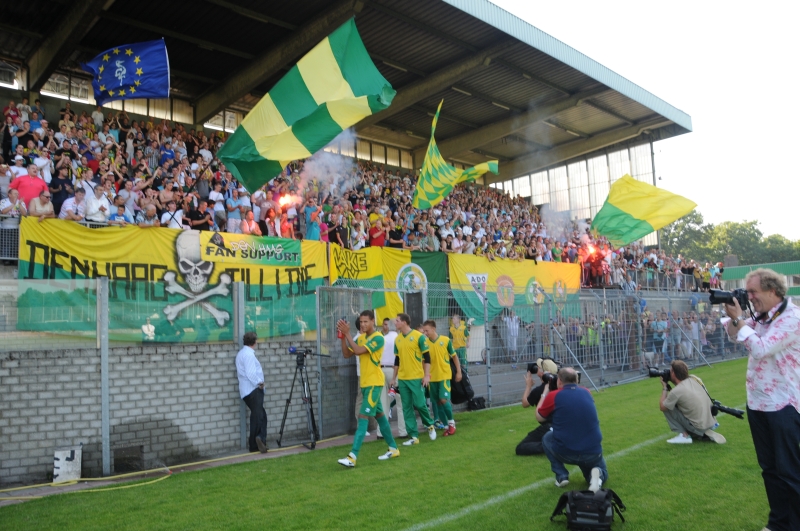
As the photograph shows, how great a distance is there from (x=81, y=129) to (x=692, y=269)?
26298 mm

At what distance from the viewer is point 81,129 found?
1506 cm

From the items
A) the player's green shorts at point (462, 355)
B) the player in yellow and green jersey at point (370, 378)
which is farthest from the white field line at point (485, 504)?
the player's green shorts at point (462, 355)

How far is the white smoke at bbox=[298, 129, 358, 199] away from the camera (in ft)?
60.6

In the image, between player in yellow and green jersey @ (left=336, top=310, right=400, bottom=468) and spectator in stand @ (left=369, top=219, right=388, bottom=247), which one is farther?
spectator in stand @ (left=369, top=219, right=388, bottom=247)

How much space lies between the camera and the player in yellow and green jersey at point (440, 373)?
425 inches

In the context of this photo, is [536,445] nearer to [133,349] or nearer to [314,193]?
[133,349]

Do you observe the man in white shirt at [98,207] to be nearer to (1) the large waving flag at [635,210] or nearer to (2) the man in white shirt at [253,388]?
(2) the man in white shirt at [253,388]

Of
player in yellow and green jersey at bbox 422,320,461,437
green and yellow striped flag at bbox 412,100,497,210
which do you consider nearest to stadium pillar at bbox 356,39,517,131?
green and yellow striped flag at bbox 412,100,497,210

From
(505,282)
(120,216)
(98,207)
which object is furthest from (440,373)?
(505,282)

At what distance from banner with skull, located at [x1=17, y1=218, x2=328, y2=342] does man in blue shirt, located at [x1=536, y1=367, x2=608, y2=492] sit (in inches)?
217

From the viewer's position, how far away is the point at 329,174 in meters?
20.7

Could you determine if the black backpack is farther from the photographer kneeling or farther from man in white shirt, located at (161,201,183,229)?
man in white shirt, located at (161,201,183,229)

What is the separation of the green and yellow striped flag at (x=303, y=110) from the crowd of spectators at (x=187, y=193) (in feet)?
10.2

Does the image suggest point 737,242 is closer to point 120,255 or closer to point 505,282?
point 505,282
